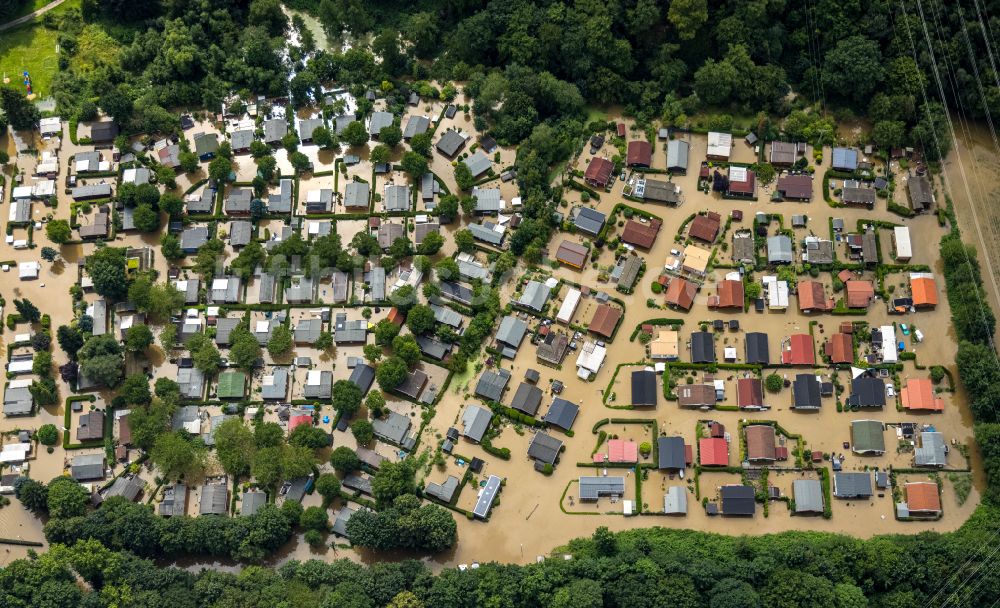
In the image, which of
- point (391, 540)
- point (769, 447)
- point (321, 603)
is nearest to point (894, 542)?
point (769, 447)

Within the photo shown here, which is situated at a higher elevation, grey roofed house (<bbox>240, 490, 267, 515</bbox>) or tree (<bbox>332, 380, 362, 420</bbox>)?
tree (<bbox>332, 380, 362, 420</bbox>)

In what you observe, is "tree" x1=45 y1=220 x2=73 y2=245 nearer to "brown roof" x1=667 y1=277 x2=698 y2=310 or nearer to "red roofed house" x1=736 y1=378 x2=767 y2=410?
"brown roof" x1=667 y1=277 x2=698 y2=310

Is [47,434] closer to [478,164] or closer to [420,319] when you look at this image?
[420,319]

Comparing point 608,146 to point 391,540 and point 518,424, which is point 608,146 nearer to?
point 518,424

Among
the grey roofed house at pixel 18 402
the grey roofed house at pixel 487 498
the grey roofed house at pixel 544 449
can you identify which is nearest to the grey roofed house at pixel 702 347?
the grey roofed house at pixel 544 449

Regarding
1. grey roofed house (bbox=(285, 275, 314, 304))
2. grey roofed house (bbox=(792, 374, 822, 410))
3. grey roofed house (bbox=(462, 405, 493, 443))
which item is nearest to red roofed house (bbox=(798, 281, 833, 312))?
grey roofed house (bbox=(792, 374, 822, 410))

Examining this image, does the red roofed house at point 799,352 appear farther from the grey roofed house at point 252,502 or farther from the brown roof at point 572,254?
the grey roofed house at point 252,502

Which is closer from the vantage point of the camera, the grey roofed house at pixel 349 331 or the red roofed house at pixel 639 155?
the grey roofed house at pixel 349 331
